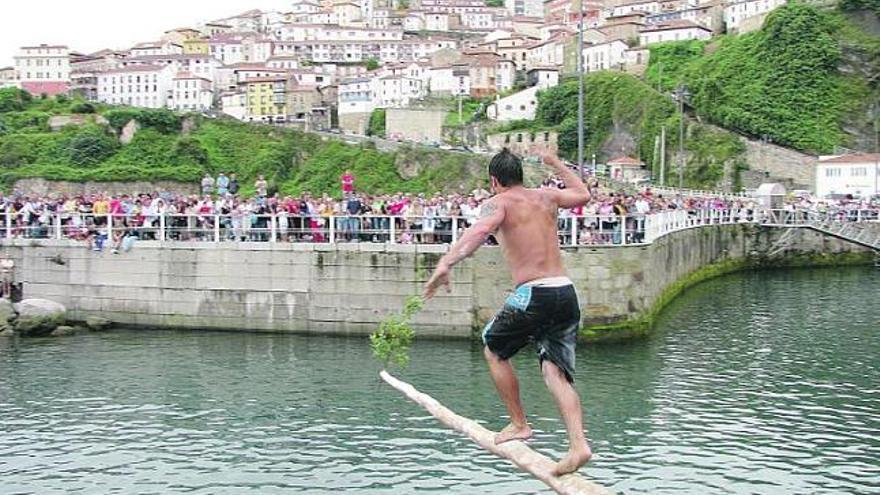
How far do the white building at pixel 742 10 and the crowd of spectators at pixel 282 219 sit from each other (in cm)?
11519

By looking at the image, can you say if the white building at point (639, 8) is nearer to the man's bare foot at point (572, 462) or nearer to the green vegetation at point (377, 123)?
the green vegetation at point (377, 123)

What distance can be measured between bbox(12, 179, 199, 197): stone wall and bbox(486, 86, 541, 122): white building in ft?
135

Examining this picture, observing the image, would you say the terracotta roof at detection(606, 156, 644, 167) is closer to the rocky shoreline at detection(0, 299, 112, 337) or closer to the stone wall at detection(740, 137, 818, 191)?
the stone wall at detection(740, 137, 818, 191)

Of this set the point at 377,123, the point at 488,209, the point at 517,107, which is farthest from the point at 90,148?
the point at 488,209

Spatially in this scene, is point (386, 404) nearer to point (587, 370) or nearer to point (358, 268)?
point (587, 370)

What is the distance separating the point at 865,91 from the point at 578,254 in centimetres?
7785

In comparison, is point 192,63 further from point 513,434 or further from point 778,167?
point 513,434

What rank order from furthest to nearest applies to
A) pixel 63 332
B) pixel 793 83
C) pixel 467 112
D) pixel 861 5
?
pixel 467 112, pixel 861 5, pixel 793 83, pixel 63 332

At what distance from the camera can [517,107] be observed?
13475 centimetres

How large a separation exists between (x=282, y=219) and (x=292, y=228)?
418 mm

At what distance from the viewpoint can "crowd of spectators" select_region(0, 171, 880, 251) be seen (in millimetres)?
28141

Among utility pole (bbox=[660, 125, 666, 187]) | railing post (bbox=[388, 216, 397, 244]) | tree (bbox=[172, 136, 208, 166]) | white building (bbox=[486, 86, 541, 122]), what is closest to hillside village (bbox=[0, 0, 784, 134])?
white building (bbox=[486, 86, 541, 122])

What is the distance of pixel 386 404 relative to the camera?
21266 mm

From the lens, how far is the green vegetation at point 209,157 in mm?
111812
